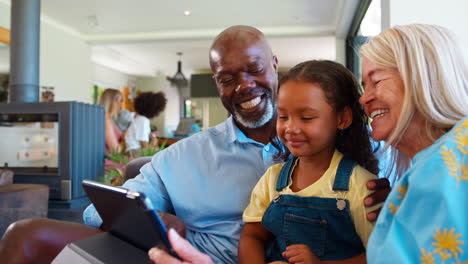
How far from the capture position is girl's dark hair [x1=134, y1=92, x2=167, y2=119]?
4.45m

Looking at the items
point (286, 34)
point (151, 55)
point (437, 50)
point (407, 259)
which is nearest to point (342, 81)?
point (437, 50)

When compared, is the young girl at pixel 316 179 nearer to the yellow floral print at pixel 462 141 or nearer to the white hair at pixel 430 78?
the white hair at pixel 430 78

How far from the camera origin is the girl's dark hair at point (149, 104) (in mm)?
4445

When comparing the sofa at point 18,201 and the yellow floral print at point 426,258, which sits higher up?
the yellow floral print at point 426,258

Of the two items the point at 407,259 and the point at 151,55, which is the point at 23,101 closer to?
the point at 407,259

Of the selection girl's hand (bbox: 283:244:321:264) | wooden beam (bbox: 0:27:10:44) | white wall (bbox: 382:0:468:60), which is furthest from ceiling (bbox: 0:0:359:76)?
girl's hand (bbox: 283:244:321:264)

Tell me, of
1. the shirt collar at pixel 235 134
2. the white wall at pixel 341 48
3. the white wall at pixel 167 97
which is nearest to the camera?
the shirt collar at pixel 235 134

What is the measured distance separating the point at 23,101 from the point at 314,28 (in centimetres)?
472

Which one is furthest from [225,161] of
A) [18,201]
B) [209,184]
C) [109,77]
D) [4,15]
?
Result: [109,77]

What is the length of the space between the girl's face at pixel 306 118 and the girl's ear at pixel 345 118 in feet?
0.16

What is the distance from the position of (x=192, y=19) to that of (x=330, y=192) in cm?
550

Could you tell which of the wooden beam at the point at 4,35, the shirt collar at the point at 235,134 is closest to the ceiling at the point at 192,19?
the wooden beam at the point at 4,35

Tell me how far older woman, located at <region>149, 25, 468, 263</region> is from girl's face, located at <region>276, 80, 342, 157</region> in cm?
14

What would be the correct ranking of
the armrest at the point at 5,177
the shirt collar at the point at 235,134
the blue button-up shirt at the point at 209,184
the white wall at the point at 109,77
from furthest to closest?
1. the white wall at the point at 109,77
2. the armrest at the point at 5,177
3. the shirt collar at the point at 235,134
4. the blue button-up shirt at the point at 209,184
